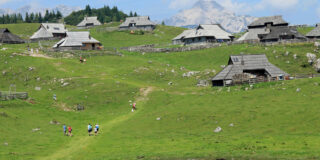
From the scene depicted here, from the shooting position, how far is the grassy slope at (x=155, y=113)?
145 feet

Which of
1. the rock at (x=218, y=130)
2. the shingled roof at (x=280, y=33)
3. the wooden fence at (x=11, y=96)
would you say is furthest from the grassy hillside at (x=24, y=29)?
the rock at (x=218, y=130)

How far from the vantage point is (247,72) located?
80875 millimetres

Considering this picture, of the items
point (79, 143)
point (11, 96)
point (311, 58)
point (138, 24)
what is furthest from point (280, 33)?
point (79, 143)

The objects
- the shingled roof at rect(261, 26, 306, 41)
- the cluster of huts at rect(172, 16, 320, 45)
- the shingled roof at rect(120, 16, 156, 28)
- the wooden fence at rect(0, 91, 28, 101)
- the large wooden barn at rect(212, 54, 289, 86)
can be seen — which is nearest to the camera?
the wooden fence at rect(0, 91, 28, 101)

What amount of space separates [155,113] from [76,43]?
67458mm

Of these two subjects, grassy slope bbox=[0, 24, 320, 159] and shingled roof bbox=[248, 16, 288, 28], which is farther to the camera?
shingled roof bbox=[248, 16, 288, 28]

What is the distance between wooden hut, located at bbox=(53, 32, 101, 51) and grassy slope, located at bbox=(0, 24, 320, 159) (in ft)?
61.8

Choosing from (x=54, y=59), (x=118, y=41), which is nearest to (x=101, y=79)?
(x=54, y=59)

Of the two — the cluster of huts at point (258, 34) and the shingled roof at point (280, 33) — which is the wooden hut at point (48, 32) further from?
the shingled roof at point (280, 33)

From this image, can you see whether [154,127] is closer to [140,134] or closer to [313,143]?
[140,134]

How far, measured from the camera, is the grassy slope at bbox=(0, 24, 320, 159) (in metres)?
44.2

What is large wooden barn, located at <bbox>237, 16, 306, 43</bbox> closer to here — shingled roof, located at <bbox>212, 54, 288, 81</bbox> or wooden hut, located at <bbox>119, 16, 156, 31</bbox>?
shingled roof, located at <bbox>212, 54, 288, 81</bbox>

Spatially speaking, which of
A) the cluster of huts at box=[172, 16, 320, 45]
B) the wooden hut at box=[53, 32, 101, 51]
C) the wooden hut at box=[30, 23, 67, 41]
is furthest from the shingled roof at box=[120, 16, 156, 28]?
the wooden hut at box=[53, 32, 101, 51]

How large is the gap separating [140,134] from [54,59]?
61.1 m
